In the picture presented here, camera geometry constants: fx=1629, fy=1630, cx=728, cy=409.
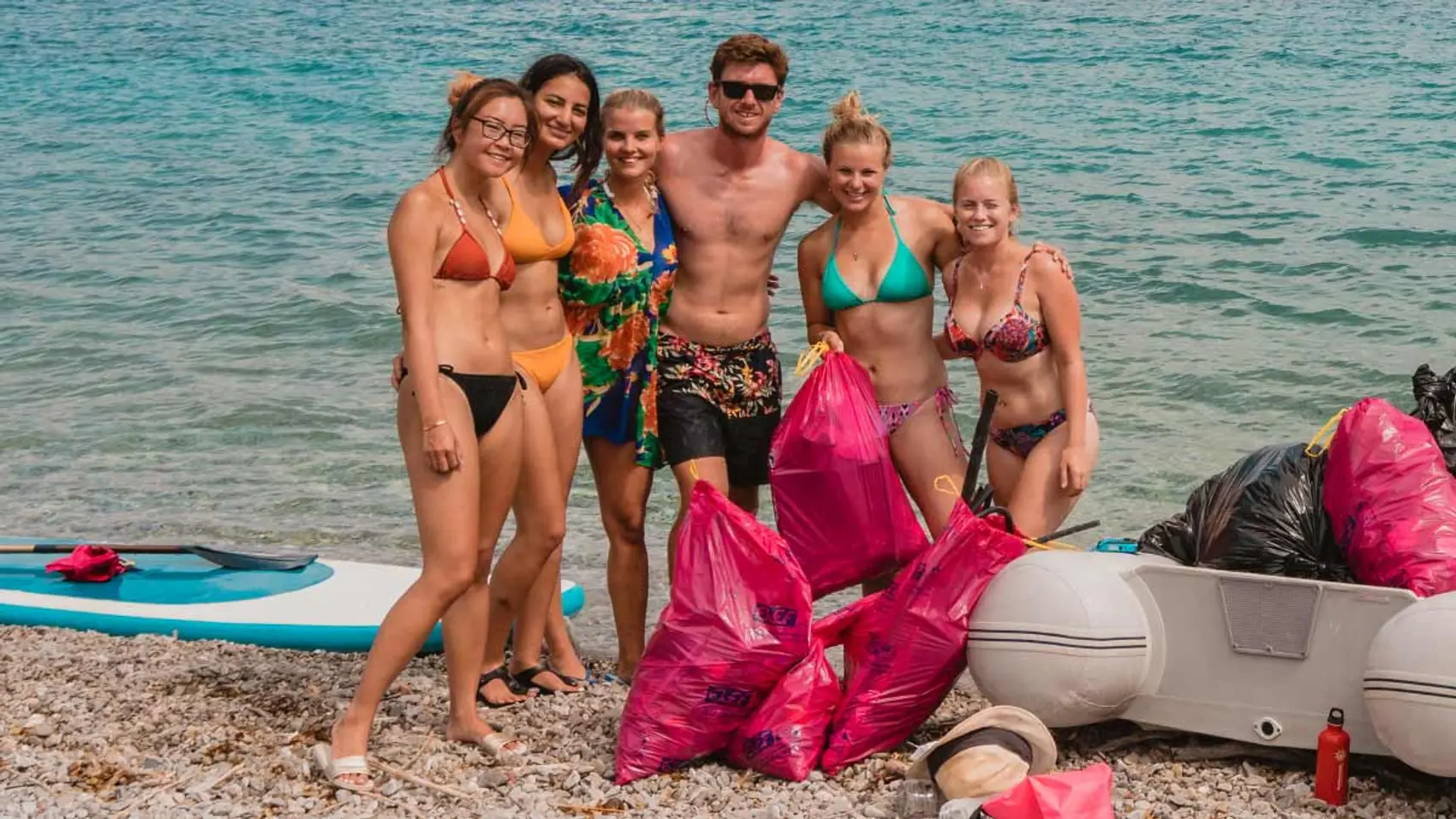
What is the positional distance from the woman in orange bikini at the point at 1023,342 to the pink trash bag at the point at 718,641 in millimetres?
929

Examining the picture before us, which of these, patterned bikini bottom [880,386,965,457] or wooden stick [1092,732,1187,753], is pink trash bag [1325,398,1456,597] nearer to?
wooden stick [1092,732,1187,753]

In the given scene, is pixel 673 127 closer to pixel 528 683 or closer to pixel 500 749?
pixel 528 683

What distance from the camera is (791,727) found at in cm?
438

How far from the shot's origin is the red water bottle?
4.00 m

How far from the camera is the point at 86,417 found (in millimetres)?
9875

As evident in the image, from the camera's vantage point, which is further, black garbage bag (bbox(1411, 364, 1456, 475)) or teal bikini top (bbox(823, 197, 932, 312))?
teal bikini top (bbox(823, 197, 932, 312))

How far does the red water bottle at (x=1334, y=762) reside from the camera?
400 centimetres

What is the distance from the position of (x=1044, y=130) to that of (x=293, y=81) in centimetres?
1076

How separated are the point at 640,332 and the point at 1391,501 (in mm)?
2232

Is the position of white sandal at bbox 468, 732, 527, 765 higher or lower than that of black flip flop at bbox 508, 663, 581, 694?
higher

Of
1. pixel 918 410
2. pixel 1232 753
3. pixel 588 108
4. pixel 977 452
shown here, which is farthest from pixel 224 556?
pixel 1232 753

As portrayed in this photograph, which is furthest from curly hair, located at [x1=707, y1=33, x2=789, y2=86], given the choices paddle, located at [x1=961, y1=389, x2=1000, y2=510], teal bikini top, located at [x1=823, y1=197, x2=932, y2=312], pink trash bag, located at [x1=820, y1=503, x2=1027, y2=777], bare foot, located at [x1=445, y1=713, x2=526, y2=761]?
bare foot, located at [x1=445, y1=713, x2=526, y2=761]

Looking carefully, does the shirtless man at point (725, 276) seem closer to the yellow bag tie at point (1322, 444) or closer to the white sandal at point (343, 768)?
the white sandal at point (343, 768)

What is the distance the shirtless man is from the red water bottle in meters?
1.95
